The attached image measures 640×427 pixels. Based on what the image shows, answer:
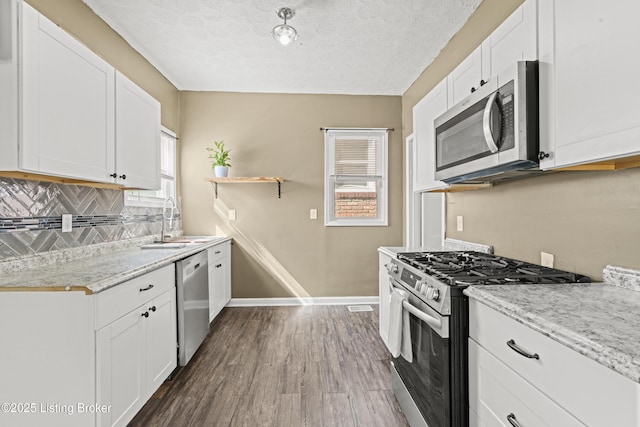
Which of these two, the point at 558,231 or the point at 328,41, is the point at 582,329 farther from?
the point at 328,41

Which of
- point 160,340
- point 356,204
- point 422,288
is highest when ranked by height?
point 356,204

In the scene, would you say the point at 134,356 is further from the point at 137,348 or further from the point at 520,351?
the point at 520,351

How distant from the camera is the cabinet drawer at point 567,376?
702 mm

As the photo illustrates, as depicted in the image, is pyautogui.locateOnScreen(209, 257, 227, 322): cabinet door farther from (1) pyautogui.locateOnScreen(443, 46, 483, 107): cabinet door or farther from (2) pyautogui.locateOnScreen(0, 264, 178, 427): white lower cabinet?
(1) pyautogui.locateOnScreen(443, 46, 483, 107): cabinet door

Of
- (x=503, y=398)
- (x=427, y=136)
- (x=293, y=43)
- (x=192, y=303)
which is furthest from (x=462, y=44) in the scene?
(x=192, y=303)

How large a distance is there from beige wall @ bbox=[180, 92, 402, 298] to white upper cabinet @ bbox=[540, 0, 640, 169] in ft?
9.22

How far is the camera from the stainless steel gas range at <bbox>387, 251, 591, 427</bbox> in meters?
1.33

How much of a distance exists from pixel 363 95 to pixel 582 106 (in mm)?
3164

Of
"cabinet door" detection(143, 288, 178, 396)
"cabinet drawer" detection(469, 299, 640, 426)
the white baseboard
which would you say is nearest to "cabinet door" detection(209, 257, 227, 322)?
the white baseboard

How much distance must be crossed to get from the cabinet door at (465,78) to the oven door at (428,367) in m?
1.29

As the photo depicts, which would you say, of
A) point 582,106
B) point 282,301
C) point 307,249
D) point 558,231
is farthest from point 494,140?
point 282,301

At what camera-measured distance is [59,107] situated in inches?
63.5

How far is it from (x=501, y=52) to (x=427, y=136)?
0.89m

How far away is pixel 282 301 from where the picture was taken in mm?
3996
